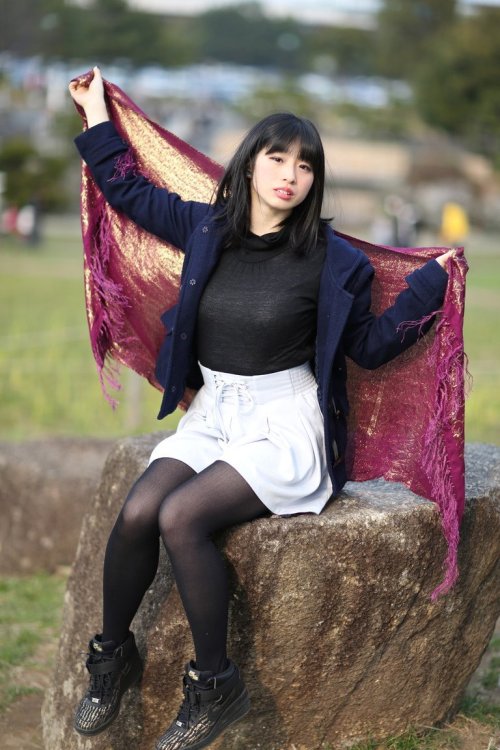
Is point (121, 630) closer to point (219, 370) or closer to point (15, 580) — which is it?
point (219, 370)

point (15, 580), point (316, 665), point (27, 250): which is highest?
point (316, 665)

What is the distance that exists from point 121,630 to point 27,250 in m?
17.5

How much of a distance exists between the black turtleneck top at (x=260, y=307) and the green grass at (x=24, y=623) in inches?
62.0

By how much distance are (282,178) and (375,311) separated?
531 millimetres

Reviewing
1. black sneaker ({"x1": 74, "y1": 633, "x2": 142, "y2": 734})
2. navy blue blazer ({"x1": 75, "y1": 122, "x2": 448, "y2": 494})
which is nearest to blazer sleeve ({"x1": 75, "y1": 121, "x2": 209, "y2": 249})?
navy blue blazer ({"x1": 75, "y1": 122, "x2": 448, "y2": 494})

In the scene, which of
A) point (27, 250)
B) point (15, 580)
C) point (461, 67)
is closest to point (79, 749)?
point (15, 580)

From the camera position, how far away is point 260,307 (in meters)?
3.03

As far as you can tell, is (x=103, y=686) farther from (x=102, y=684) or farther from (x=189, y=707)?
(x=189, y=707)

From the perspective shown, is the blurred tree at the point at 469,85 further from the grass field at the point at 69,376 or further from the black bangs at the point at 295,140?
the black bangs at the point at 295,140

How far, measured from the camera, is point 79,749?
316 cm

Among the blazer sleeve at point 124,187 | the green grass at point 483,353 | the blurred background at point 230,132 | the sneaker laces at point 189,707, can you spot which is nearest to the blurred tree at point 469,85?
the blurred background at point 230,132

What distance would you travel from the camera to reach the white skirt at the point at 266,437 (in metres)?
2.92

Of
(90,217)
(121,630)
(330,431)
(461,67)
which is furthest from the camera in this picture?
(461,67)

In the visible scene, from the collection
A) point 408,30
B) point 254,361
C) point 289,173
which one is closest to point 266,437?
point 254,361
